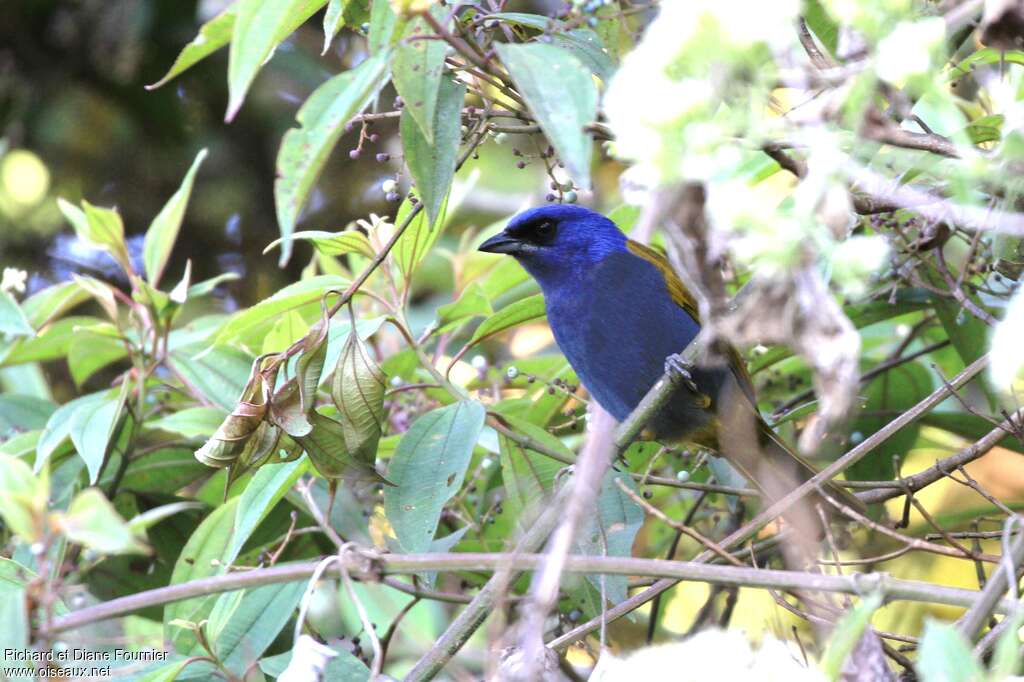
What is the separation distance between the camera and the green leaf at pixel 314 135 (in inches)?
71.2

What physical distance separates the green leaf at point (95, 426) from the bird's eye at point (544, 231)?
1248 millimetres

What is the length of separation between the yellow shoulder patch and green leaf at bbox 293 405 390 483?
149cm

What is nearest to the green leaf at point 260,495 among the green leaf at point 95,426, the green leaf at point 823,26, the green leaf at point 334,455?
the green leaf at point 334,455

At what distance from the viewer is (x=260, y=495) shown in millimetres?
2521

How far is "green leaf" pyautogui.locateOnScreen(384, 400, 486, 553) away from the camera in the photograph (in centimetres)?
250

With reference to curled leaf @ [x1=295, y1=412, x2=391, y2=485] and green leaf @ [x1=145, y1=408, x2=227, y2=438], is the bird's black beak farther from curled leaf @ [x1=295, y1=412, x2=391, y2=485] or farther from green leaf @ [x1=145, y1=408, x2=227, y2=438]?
curled leaf @ [x1=295, y1=412, x2=391, y2=485]

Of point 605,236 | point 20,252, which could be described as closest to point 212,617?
point 605,236

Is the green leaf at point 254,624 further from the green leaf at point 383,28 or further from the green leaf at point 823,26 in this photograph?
the green leaf at point 823,26

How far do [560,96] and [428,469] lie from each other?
3.48 ft

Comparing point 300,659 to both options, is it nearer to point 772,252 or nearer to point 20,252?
point 772,252

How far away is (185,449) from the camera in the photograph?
3480mm

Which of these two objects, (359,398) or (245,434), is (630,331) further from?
(245,434)

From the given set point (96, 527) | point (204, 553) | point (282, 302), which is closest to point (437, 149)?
point (282, 302)

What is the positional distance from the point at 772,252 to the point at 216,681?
180cm
